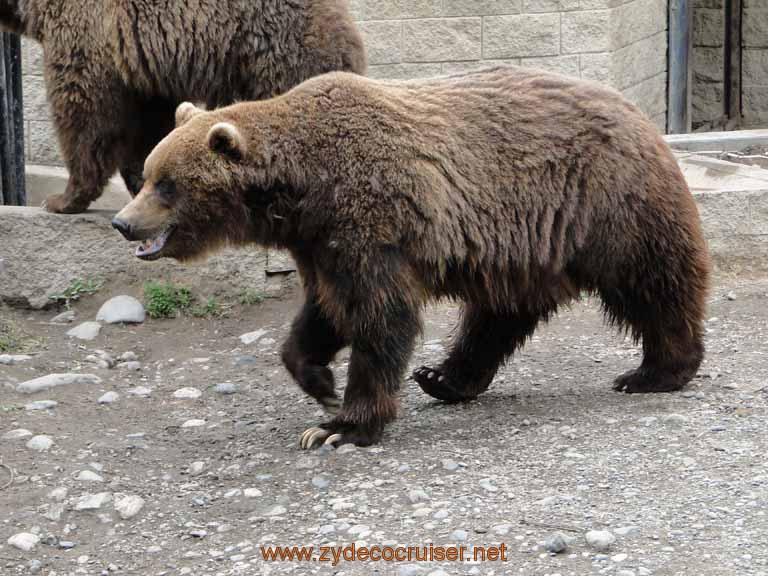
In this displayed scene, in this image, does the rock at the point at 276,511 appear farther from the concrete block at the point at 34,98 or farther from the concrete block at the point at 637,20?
the concrete block at the point at 637,20

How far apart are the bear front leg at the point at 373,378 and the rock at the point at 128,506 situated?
0.77 metres

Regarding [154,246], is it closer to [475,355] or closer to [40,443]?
[40,443]

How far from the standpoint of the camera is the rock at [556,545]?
439 cm

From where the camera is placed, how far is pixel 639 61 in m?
11.3

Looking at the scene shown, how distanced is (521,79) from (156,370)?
2.73 metres

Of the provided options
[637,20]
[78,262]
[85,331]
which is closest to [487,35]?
[637,20]

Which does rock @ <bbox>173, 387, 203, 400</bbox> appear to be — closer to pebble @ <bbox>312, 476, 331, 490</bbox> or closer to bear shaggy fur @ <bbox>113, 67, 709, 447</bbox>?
bear shaggy fur @ <bbox>113, 67, 709, 447</bbox>

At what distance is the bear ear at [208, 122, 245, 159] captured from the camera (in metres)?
5.33

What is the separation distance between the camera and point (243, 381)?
6.94 m

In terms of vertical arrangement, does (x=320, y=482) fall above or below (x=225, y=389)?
above

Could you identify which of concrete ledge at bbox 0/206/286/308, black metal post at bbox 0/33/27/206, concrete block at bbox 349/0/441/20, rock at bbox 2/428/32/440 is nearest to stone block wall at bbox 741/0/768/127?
concrete block at bbox 349/0/441/20

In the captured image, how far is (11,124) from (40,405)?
3227 millimetres

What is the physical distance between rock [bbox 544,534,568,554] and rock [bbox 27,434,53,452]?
8.25 feet

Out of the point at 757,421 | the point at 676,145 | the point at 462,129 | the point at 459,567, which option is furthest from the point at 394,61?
the point at 459,567
